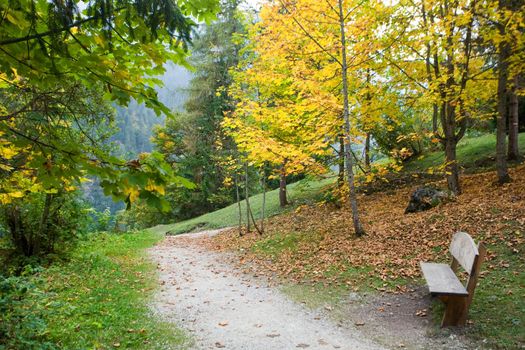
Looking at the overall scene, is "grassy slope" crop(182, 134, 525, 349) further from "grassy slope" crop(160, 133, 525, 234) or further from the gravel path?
"grassy slope" crop(160, 133, 525, 234)

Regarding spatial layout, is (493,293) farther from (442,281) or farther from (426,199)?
(426,199)

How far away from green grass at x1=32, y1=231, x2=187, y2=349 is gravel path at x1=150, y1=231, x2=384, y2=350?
38cm

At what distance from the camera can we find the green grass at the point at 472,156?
13.7m

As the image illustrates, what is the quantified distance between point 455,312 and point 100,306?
219 inches

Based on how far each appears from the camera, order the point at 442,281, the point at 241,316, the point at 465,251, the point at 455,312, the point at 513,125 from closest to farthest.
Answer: the point at 455,312 → the point at 442,281 → the point at 465,251 → the point at 241,316 → the point at 513,125

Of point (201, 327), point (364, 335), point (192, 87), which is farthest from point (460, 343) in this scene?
point (192, 87)

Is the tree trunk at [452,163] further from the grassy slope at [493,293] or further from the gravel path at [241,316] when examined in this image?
the gravel path at [241,316]

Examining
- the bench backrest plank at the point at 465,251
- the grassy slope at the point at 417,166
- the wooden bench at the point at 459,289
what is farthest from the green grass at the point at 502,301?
the grassy slope at the point at 417,166

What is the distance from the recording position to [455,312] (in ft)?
14.6

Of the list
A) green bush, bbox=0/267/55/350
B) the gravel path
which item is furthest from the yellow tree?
green bush, bbox=0/267/55/350

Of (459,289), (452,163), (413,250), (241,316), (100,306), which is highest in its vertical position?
(452,163)

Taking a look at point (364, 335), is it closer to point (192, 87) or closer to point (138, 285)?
point (138, 285)

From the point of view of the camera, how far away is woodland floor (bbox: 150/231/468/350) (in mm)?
4543

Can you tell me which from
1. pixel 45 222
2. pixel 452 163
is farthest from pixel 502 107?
pixel 45 222
